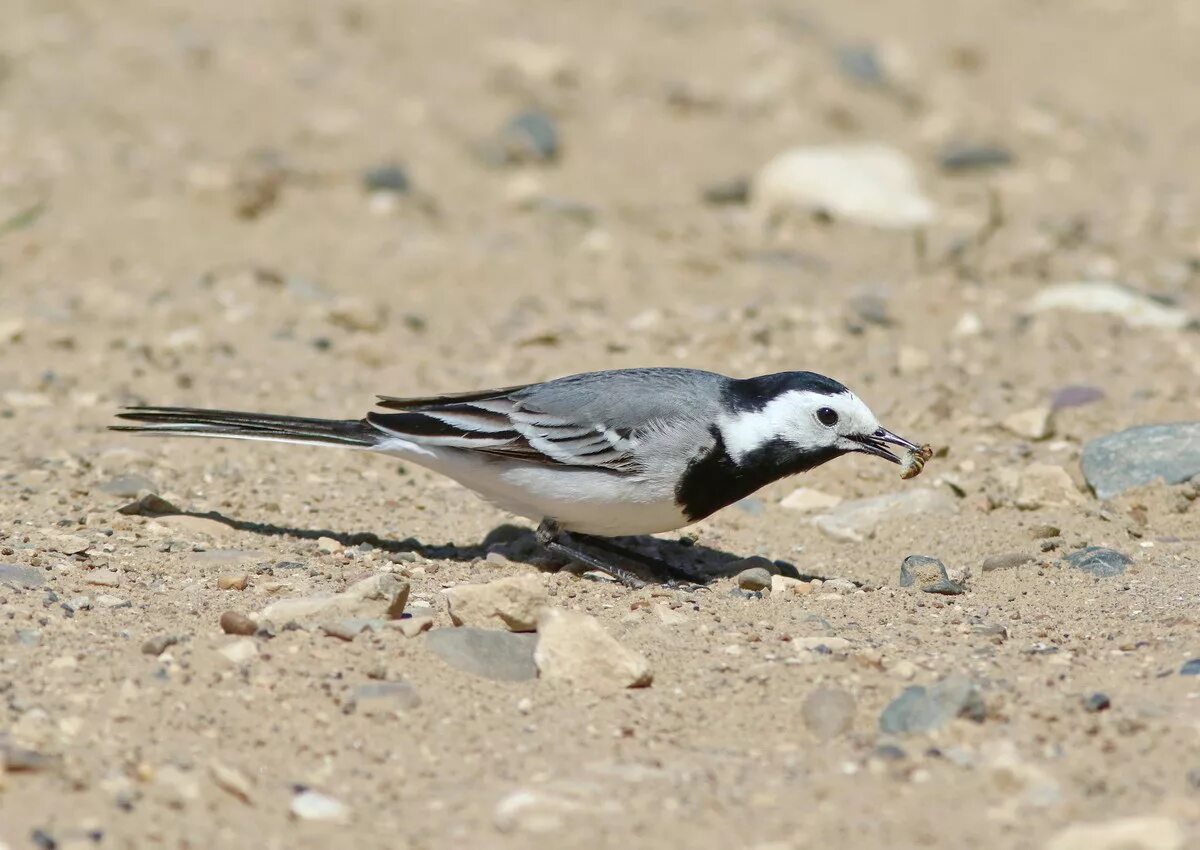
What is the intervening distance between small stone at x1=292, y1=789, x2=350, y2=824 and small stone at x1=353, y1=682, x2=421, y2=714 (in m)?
0.52

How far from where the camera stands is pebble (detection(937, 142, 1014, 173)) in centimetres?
1288

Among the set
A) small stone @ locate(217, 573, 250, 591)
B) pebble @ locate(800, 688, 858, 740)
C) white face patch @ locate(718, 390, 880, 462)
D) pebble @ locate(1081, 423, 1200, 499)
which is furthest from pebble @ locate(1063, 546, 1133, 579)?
small stone @ locate(217, 573, 250, 591)

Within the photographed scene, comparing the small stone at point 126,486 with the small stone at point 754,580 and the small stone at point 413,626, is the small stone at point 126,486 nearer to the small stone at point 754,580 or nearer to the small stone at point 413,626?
the small stone at point 413,626

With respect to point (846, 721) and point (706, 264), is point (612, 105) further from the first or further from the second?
point (846, 721)

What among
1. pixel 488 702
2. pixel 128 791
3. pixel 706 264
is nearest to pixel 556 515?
pixel 488 702

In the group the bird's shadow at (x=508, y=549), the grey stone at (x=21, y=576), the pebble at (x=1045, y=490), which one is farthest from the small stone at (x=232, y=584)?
the pebble at (x=1045, y=490)

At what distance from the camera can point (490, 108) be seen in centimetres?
1328

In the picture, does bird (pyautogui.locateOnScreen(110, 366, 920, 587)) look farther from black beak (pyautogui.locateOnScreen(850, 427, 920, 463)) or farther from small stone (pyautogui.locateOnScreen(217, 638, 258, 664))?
small stone (pyautogui.locateOnScreen(217, 638, 258, 664))

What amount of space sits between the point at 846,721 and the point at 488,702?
3.55 feet

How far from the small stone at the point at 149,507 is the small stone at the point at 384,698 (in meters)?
2.16

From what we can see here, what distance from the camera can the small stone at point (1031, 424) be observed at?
26.0 feet

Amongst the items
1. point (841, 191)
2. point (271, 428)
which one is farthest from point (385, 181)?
point (271, 428)

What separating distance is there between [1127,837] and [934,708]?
2.90 ft

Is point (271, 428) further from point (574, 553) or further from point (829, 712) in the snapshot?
point (829, 712)
